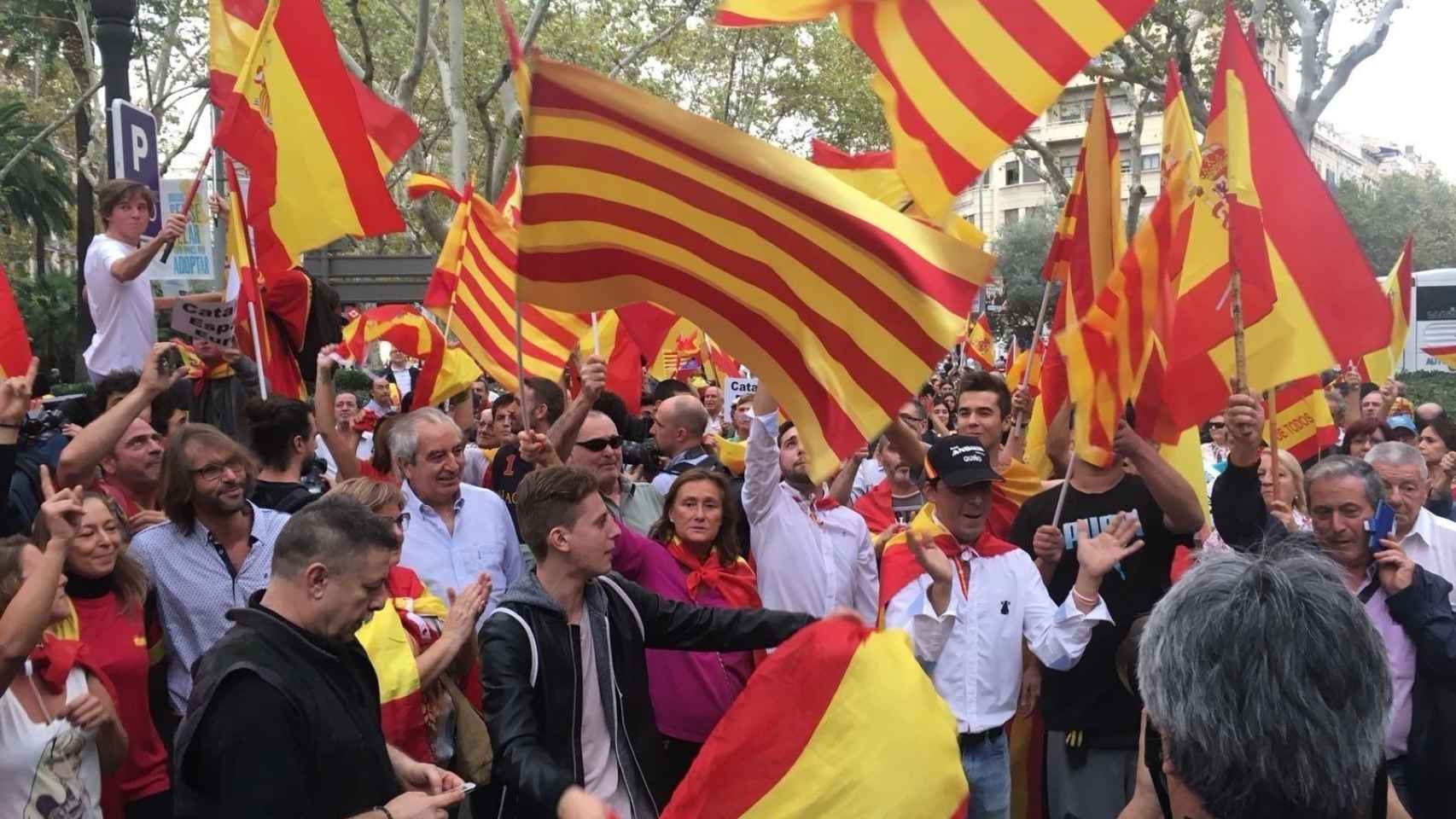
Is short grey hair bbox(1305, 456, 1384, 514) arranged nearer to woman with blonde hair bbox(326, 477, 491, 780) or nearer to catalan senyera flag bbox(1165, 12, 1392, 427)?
catalan senyera flag bbox(1165, 12, 1392, 427)

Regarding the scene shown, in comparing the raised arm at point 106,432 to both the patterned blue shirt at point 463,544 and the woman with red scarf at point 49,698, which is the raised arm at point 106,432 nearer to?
the woman with red scarf at point 49,698

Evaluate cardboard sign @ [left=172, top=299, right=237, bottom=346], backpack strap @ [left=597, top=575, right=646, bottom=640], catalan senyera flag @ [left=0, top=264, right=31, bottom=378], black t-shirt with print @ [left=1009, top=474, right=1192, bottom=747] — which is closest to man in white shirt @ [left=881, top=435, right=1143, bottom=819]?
black t-shirt with print @ [left=1009, top=474, right=1192, bottom=747]

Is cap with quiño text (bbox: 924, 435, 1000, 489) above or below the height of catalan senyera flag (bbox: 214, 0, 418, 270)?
below

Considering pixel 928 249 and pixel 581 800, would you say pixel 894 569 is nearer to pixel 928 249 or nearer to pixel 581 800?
pixel 928 249

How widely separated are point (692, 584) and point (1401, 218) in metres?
58.0

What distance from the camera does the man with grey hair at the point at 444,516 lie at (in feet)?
17.2

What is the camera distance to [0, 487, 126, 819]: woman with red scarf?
3.50 metres

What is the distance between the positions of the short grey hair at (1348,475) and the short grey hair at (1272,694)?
2299mm

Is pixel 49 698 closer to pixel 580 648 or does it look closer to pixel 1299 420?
pixel 580 648

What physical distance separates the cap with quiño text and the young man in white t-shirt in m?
3.62

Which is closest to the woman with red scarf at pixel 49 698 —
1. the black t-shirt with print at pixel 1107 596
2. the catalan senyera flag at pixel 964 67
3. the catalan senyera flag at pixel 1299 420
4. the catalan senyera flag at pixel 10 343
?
the catalan senyera flag at pixel 10 343

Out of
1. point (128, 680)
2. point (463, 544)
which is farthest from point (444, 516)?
point (128, 680)

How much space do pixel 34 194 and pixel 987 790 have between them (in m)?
29.9

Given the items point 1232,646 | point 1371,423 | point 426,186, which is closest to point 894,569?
point 1232,646
